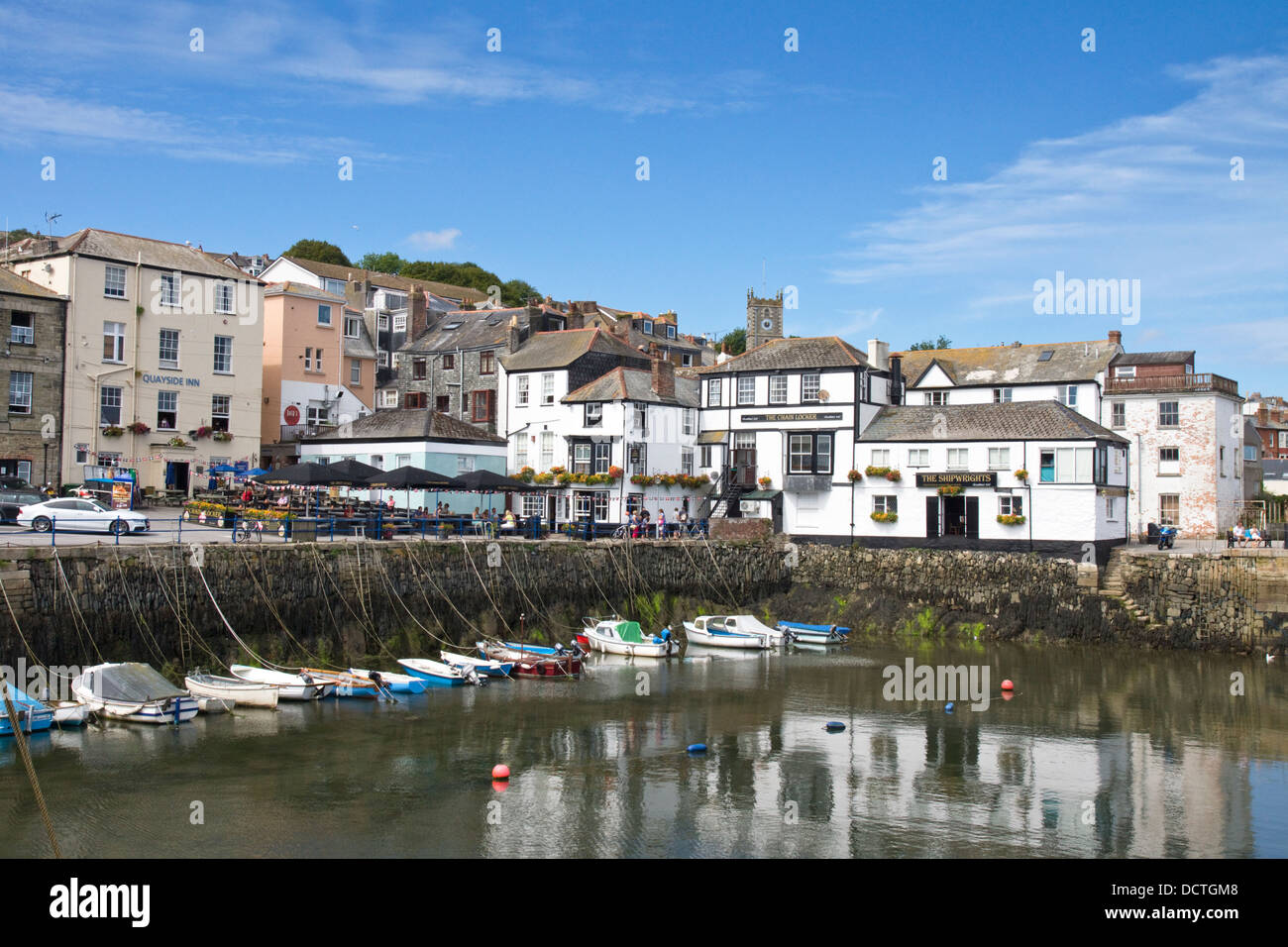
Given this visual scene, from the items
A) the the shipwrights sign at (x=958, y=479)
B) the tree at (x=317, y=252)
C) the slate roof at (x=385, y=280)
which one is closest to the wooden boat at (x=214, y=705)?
the the shipwrights sign at (x=958, y=479)

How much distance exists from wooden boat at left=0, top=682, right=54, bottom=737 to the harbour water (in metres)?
0.85

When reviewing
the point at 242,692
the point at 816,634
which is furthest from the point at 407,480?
the point at 816,634

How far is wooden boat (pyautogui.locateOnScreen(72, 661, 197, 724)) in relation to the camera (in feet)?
81.6

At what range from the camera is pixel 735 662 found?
3772 centimetres

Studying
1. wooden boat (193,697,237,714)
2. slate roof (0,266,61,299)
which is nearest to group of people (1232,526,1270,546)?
wooden boat (193,697,237,714)

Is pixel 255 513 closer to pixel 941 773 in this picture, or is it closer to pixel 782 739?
pixel 782 739

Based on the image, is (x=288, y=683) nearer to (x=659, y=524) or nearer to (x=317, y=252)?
(x=659, y=524)

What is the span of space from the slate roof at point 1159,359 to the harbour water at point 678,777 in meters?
26.6

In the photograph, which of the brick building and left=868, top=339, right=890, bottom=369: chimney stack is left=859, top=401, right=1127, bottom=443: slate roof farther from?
the brick building

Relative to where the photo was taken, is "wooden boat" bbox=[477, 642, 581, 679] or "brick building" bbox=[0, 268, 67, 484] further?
"brick building" bbox=[0, 268, 67, 484]

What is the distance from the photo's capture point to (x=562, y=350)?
57.4m

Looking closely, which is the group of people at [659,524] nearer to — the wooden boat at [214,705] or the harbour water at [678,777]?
the harbour water at [678,777]

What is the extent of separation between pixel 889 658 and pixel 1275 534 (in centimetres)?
1974
